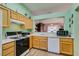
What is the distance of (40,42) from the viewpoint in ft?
16.0

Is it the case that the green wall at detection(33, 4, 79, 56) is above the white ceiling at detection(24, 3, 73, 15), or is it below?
below

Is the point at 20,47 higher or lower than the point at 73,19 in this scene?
lower

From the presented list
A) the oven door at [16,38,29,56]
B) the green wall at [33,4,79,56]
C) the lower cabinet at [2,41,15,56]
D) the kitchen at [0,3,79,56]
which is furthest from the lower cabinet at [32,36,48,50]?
the lower cabinet at [2,41,15,56]

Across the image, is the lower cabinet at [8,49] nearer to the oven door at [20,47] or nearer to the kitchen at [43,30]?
the kitchen at [43,30]

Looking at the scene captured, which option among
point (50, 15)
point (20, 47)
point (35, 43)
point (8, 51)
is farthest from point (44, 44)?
point (8, 51)

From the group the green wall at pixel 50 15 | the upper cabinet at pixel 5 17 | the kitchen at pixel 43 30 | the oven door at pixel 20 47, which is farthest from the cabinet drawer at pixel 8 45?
the green wall at pixel 50 15

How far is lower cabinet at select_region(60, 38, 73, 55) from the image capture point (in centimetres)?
379

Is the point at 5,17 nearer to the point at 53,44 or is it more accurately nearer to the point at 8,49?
the point at 8,49

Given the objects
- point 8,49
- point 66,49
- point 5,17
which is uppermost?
point 5,17

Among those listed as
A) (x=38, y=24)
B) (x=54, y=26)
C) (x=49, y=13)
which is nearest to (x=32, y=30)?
(x=38, y=24)

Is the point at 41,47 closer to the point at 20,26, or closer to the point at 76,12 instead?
the point at 20,26

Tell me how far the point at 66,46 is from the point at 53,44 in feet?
1.83

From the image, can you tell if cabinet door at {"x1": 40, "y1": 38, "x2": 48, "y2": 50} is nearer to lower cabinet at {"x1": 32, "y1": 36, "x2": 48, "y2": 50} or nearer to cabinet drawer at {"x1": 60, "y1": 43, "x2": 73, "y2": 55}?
lower cabinet at {"x1": 32, "y1": 36, "x2": 48, "y2": 50}

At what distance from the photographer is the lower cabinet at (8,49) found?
2.35 m
